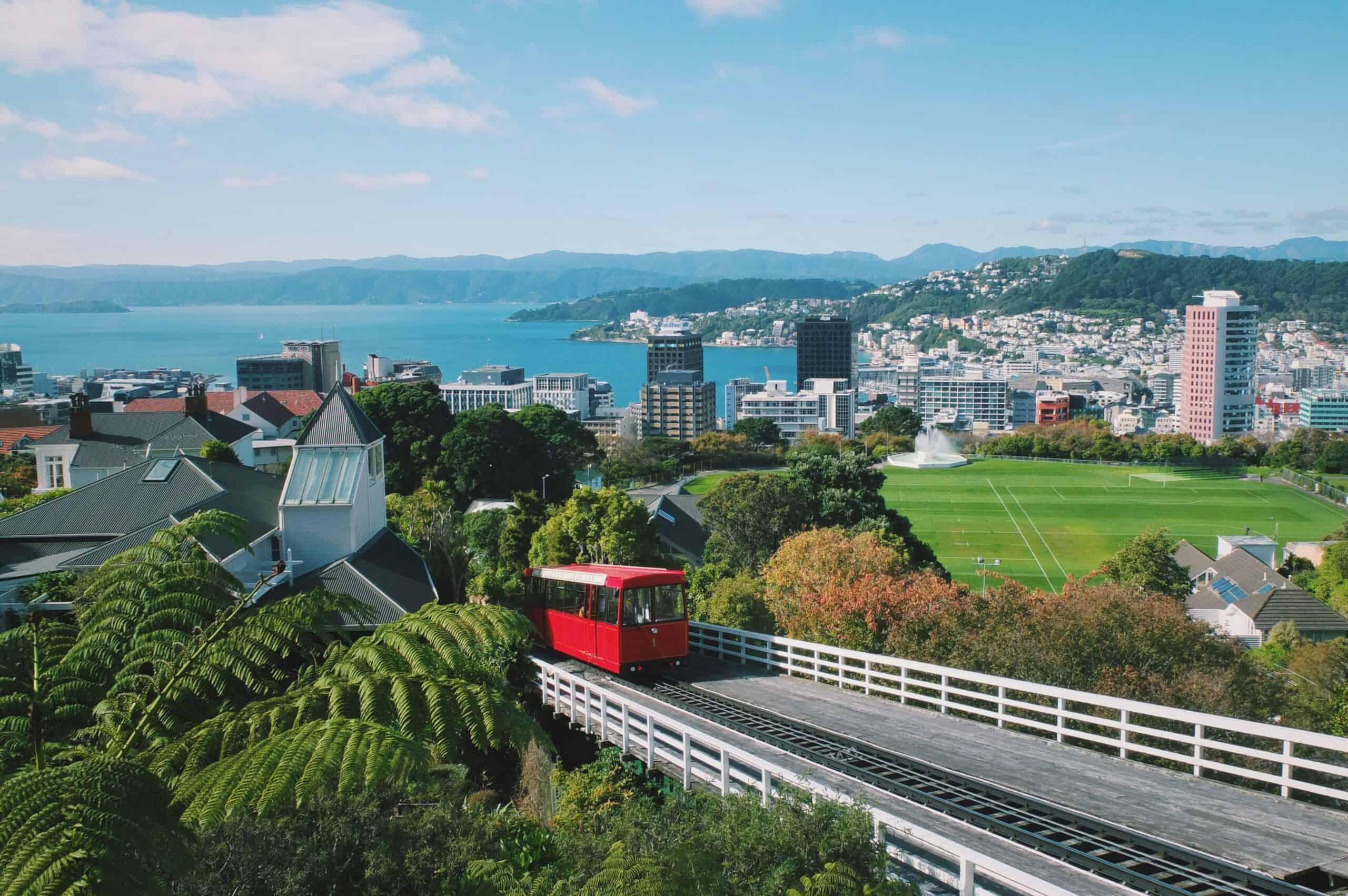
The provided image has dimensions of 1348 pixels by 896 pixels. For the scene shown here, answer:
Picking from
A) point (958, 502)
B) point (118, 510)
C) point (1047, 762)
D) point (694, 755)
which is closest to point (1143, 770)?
point (1047, 762)

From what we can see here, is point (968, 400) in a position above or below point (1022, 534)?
below

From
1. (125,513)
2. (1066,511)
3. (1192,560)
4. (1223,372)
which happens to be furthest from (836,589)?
(1223,372)

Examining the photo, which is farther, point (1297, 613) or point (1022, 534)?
point (1022, 534)

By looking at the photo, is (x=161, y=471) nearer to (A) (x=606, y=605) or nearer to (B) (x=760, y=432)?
(A) (x=606, y=605)

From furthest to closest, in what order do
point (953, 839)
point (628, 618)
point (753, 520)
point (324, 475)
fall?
point (753, 520)
point (324, 475)
point (628, 618)
point (953, 839)

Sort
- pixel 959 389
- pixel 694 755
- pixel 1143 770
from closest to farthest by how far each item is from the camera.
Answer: pixel 1143 770, pixel 694 755, pixel 959 389

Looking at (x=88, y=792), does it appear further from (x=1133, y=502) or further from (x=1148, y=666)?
(x=1133, y=502)

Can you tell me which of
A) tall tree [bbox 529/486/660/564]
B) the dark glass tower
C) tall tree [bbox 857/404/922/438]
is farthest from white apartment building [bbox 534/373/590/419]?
tall tree [bbox 529/486/660/564]
